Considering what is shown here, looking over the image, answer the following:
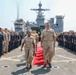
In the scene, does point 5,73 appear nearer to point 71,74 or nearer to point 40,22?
point 71,74

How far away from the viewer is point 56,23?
4498 inches

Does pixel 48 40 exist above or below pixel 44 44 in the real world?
above

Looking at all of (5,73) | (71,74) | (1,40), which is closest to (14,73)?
(5,73)

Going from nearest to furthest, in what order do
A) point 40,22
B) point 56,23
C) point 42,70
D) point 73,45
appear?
1. point 42,70
2. point 73,45
3. point 40,22
4. point 56,23

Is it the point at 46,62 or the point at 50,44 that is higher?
the point at 50,44

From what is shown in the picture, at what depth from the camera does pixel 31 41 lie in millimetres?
14070

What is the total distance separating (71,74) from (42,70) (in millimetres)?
1711

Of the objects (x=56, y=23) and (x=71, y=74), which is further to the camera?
(x=56, y=23)

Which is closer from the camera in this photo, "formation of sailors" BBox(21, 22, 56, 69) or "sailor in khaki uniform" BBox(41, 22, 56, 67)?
"formation of sailors" BBox(21, 22, 56, 69)

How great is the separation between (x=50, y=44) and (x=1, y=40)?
680cm

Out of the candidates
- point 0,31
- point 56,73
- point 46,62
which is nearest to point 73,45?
point 0,31

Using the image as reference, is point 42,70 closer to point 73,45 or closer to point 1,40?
point 1,40

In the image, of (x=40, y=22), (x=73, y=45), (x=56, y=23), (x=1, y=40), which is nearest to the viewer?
(x=1, y=40)

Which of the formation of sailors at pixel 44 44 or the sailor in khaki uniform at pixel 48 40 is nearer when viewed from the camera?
the formation of sailors at pixel 44 44
